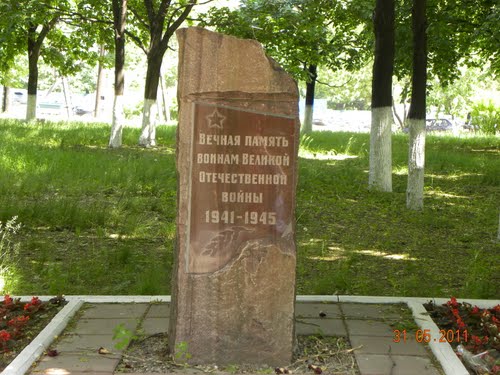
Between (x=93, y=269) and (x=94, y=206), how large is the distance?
113 inches

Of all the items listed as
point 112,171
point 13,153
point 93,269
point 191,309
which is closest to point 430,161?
point 112,171

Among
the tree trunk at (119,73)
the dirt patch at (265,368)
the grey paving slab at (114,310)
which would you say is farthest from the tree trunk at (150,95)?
the dirt patch at (265,368)

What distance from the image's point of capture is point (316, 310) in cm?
618

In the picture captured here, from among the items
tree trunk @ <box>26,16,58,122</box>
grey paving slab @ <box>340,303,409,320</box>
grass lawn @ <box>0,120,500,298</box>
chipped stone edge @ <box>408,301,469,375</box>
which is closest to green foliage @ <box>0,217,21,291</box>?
grass lawn @ <box>0,120,500,298</box>

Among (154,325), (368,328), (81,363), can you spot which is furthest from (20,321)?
(368,328)

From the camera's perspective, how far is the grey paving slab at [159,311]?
5991mm

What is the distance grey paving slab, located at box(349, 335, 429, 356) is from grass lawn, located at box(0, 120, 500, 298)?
1.75 metres

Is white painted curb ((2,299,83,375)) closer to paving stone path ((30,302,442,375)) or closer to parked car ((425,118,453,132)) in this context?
paving stone path ((30,302,442,375))

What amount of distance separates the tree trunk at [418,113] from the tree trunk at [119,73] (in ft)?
34.3

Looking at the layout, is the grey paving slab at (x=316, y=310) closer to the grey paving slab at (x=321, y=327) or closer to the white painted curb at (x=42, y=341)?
the grey paving slab at (x=321, y=327)

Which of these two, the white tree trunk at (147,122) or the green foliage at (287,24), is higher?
the green foliage at (287,24)

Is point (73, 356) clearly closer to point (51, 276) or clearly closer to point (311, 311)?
point (311, 311)

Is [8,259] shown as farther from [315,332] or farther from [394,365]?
[394,365]

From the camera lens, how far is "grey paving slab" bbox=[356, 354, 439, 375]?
4.82 meters
